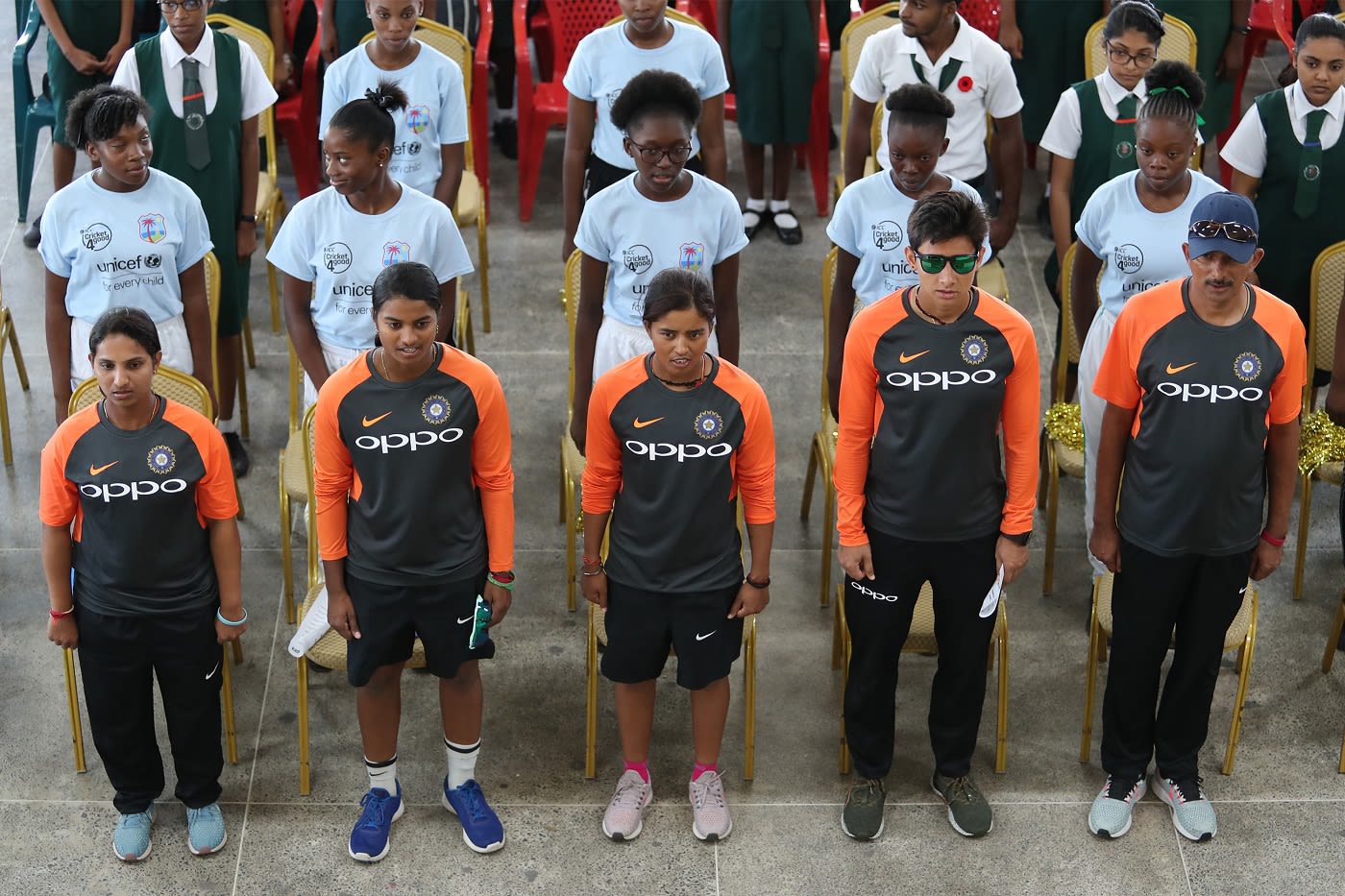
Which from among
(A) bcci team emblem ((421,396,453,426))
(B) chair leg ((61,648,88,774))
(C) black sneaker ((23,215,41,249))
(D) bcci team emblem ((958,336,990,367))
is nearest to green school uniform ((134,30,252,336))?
(B) chair leg ((61,648,88,774))

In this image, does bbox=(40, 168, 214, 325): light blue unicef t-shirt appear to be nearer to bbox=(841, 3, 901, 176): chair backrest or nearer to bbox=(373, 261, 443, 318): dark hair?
bbox=(373, 261, 443, 318): dark hair

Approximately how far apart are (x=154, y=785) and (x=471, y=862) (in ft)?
2.77

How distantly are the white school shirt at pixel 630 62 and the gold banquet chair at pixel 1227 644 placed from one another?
6.73 feet

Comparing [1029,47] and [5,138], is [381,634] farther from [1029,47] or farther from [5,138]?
[5,138]

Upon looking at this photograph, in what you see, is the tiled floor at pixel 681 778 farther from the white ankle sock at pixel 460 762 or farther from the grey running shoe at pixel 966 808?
the white ankle sock at pixel 460 762

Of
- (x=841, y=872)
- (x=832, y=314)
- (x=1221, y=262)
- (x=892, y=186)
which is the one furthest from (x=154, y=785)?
(x=1221, y=262)

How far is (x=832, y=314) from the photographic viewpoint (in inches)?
187

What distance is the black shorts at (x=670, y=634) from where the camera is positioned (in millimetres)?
4078

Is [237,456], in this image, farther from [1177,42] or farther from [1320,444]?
Answer: [1177,42]

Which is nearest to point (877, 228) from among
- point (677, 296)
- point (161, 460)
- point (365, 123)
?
point (677, 296)

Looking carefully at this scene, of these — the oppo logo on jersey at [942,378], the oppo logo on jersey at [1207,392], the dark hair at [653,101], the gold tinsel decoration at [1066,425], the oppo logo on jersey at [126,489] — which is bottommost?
the gold tinsel decoration at [1066,425]

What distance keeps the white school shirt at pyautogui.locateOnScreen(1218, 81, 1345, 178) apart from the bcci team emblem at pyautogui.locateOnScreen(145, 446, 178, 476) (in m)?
3.36

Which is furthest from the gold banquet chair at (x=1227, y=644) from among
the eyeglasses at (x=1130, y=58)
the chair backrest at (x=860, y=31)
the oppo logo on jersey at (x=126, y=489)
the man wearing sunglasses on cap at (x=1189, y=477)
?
the chair backrest at (x=860, y=31)

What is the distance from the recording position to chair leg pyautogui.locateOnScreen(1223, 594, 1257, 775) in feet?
14.3
